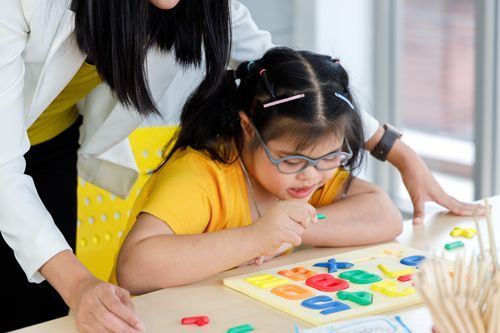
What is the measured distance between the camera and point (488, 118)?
2.42m

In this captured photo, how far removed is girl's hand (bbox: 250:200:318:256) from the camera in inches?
45.8

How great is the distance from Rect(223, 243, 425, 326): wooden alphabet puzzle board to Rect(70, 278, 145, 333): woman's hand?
0.58 feet

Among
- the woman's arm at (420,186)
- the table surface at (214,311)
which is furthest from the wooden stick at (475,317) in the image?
the woman's arm at (420,186)

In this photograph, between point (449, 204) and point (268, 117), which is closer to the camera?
point (268, 117)

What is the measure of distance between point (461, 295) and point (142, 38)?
662mm

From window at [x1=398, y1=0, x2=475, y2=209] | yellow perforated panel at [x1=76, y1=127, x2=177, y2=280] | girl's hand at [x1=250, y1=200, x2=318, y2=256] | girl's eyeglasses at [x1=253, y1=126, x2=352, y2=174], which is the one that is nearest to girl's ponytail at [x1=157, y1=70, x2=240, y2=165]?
girl's eyeglasses at [x1=253, y1=126, x2=352, y2=174]

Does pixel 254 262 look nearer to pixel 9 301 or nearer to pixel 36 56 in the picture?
pixel 36 56

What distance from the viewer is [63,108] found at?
59.0 inches

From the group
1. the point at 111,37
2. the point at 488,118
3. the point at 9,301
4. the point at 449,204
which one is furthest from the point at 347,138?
the point at 488,118

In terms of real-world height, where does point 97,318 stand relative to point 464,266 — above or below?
below

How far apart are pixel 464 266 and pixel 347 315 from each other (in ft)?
1.10

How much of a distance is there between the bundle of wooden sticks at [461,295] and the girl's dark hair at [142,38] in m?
0.62

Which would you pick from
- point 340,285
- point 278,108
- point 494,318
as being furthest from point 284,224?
point 494,318

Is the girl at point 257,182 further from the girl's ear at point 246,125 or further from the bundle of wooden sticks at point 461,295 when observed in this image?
the bundle of wooden sticks at point 461,295
